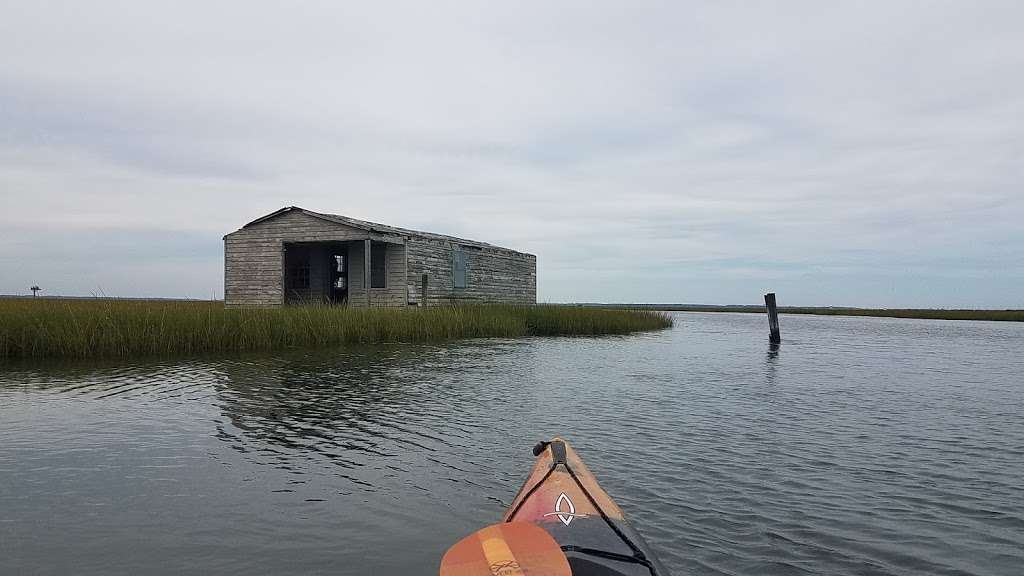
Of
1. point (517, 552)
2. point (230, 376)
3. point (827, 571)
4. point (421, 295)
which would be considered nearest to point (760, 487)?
point (827, 571)

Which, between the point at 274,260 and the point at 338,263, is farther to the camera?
the point at 338,263

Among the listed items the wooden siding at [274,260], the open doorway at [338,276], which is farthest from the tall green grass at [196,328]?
the open doorway at [338,276]

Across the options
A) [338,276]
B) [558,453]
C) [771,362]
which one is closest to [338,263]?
[338,276]

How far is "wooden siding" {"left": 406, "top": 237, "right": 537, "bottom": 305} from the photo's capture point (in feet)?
93.6

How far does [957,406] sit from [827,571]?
28.8ft

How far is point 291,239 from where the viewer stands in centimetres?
2722

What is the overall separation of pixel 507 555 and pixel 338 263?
29.6m

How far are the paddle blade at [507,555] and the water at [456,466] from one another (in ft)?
4.64

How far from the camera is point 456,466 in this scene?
7.12 m

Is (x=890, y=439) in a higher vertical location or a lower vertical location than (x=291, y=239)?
lower

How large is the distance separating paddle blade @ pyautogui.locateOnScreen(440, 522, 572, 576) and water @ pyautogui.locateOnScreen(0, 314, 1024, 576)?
1414 millimetres

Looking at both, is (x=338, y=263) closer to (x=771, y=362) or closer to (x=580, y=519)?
(x=771, y=362)

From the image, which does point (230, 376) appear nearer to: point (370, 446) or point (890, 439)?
point (370, 446)

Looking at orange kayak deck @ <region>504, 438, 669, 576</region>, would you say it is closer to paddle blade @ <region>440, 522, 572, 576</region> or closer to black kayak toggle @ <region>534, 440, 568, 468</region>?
black kayak toggle @ <region>534, 440, 568, 468</region>
